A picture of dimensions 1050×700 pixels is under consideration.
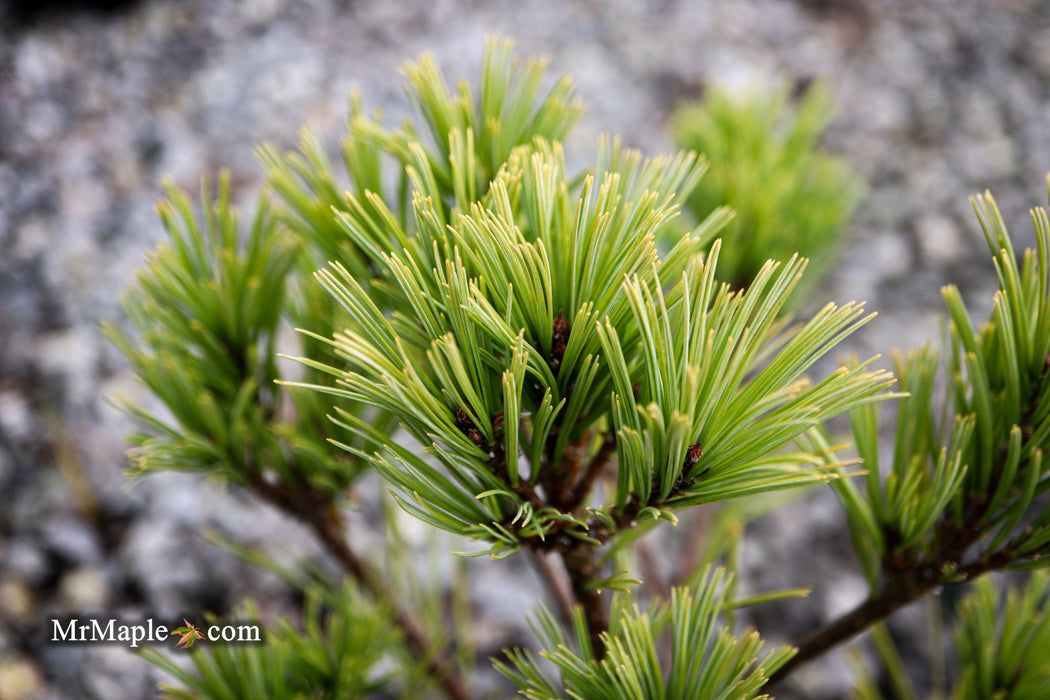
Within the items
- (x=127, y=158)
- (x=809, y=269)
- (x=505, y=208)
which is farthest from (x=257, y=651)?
(x=127, y=158)

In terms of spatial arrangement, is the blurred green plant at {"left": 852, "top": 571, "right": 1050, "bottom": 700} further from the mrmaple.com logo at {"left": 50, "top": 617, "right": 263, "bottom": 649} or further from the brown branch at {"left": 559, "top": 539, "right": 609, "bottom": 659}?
the mrmaple.com logo at {"left": 50, "top": 617, "right": 263, "bottom": 649}

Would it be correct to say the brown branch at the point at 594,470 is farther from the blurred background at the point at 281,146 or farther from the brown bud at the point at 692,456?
the blurred background at the point at 281,146

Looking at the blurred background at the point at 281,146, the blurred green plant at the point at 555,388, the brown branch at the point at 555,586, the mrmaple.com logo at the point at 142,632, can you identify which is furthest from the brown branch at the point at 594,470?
the blurred background at the point at 281,146

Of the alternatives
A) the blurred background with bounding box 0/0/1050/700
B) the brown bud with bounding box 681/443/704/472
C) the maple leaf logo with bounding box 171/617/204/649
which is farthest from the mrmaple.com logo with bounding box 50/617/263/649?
the brown bud with bounding box 681/443/704/472

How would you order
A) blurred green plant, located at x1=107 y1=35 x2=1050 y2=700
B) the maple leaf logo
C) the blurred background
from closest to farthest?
blurred green plant, located at x1=107 y1=35 x2=1050 y2=700 → the maple leaf logo → the blurred background

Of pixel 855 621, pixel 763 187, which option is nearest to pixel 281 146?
pixel 763 187

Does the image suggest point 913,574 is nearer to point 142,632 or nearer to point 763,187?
point 763,187
